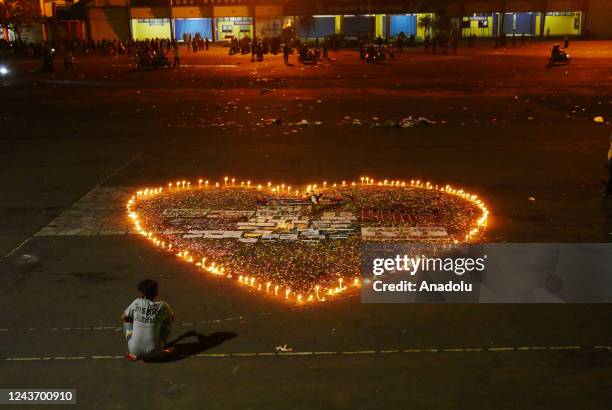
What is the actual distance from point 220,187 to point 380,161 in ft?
12.5

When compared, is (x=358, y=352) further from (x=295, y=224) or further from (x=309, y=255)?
(x=295, y=224)

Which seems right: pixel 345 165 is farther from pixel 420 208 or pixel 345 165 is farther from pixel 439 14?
pixel 439 14

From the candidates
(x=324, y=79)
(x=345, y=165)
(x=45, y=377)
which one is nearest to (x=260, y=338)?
(x=45, y=377)

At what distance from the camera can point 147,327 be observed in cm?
558

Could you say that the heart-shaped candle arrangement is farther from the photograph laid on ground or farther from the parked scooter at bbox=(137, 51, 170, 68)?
the parked scooter at bbox=(137, 51, 170, 68)

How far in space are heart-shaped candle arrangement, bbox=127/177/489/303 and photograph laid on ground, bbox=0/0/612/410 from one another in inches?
1.7

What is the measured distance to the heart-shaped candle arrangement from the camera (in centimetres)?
771

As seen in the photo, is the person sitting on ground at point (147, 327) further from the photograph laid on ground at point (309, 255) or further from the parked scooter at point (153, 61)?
the parked scooter at point (153, 61)

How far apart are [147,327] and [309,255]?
303 cm

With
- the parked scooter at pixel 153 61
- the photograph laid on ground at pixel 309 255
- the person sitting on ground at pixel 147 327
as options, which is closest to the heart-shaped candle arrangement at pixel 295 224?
the photograph laid on ground at pixel 309 255

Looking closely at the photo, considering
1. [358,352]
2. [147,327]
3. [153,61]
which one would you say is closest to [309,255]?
[358,352]

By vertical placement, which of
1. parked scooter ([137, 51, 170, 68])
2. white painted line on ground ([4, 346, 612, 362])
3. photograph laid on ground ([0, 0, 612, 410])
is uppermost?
parked scooter ([137, 51, 170, 68])

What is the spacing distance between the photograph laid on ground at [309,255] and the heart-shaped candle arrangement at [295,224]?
44 mm

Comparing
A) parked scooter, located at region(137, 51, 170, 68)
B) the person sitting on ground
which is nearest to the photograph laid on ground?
the person sitting on ground
